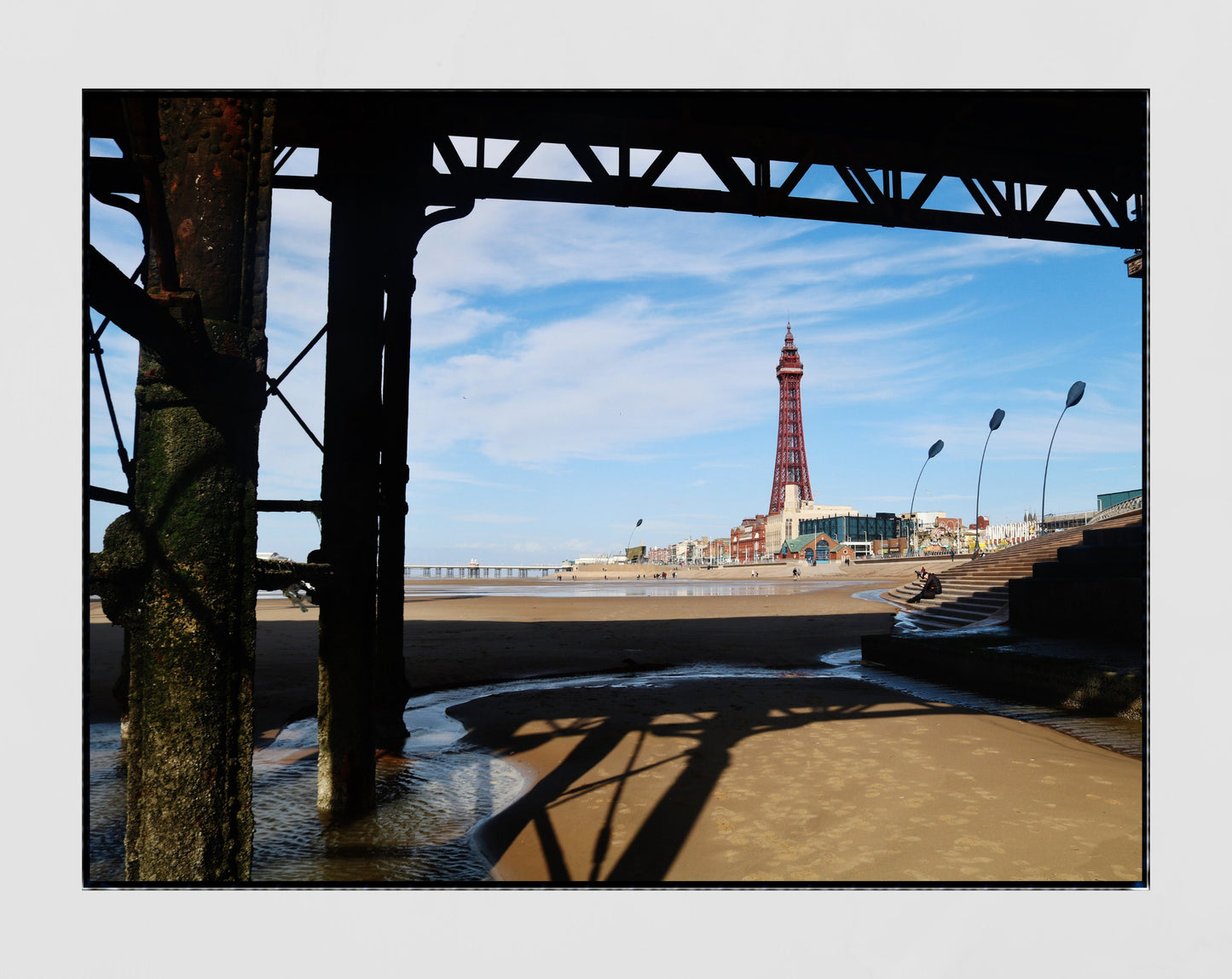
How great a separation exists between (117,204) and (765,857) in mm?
7512

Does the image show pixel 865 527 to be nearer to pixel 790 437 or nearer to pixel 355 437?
pixel 790 437

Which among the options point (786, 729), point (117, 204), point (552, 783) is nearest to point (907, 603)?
point (786, 729)

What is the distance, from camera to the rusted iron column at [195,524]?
2465 millimetres

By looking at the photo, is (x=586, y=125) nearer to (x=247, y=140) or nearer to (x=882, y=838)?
(x=247, y=140)

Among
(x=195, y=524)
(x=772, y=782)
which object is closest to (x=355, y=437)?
(x=195, y=524)

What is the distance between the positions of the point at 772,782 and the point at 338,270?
573 centimetres

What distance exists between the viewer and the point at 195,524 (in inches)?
98.3

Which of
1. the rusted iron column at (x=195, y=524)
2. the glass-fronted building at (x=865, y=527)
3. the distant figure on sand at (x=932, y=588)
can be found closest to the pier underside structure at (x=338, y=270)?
the rusted iron column at (x=195, y=524)

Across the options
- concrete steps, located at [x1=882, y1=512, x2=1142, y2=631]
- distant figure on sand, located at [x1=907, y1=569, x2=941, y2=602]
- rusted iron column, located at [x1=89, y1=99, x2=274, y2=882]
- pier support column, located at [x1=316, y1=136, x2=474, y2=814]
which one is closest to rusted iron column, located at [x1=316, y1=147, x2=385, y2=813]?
pier support column, located at [x1=316, y1=136, x2=474, y2=814]

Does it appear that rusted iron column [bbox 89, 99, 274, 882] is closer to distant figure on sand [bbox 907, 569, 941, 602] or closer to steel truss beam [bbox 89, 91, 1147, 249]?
steel truss beam [bbox 89, 91, 1147, 249]

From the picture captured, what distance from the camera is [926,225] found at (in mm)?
8250

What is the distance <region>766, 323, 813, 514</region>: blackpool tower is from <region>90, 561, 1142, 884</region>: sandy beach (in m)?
143

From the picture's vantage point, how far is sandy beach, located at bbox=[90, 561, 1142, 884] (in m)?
4.70

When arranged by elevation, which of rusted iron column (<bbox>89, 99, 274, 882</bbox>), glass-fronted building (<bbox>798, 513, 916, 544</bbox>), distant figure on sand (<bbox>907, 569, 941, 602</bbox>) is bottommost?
glass-fronted building (<bbox>798, 513, 916, 544</bbox>)
